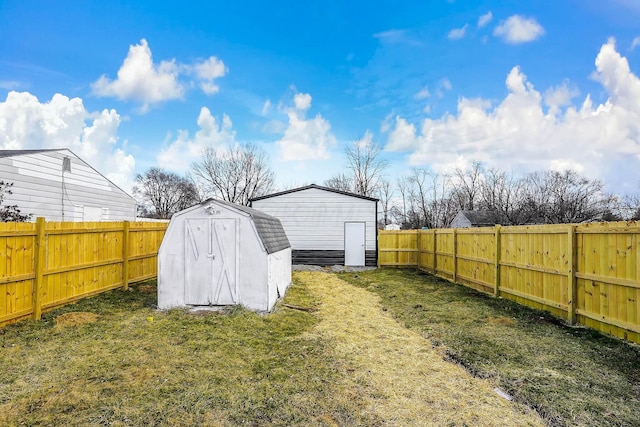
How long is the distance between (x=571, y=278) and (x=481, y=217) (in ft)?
101

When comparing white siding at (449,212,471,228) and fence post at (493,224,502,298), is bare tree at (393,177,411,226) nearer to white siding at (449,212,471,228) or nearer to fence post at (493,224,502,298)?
white siding at (449,212,471,228)

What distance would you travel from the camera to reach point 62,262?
6.52 m

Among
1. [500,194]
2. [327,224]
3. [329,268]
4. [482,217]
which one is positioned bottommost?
[329,268]

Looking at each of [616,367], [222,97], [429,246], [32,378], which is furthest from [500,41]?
[32,378]

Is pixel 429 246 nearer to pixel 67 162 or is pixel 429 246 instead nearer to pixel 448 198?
pixel 67 162

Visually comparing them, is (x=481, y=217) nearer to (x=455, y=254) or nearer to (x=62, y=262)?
(x=455, y=254)

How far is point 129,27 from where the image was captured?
10469 mm

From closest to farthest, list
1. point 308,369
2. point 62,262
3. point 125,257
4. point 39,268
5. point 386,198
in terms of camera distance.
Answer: point 308,369 < point 39,268 < point 62,262 < point 125,257 < point 386,198

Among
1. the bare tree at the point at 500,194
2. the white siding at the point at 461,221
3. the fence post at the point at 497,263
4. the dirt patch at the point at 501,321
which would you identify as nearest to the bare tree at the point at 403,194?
the white siding at the point at 461,221

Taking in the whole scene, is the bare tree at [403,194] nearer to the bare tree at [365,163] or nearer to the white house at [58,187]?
the bare tree at [365,163]

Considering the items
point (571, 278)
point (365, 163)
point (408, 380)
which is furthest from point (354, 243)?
point (365, 163)

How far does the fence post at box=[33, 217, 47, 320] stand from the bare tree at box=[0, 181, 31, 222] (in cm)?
470

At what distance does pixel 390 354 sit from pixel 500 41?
11.4 meters

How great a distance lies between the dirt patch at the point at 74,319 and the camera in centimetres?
561
